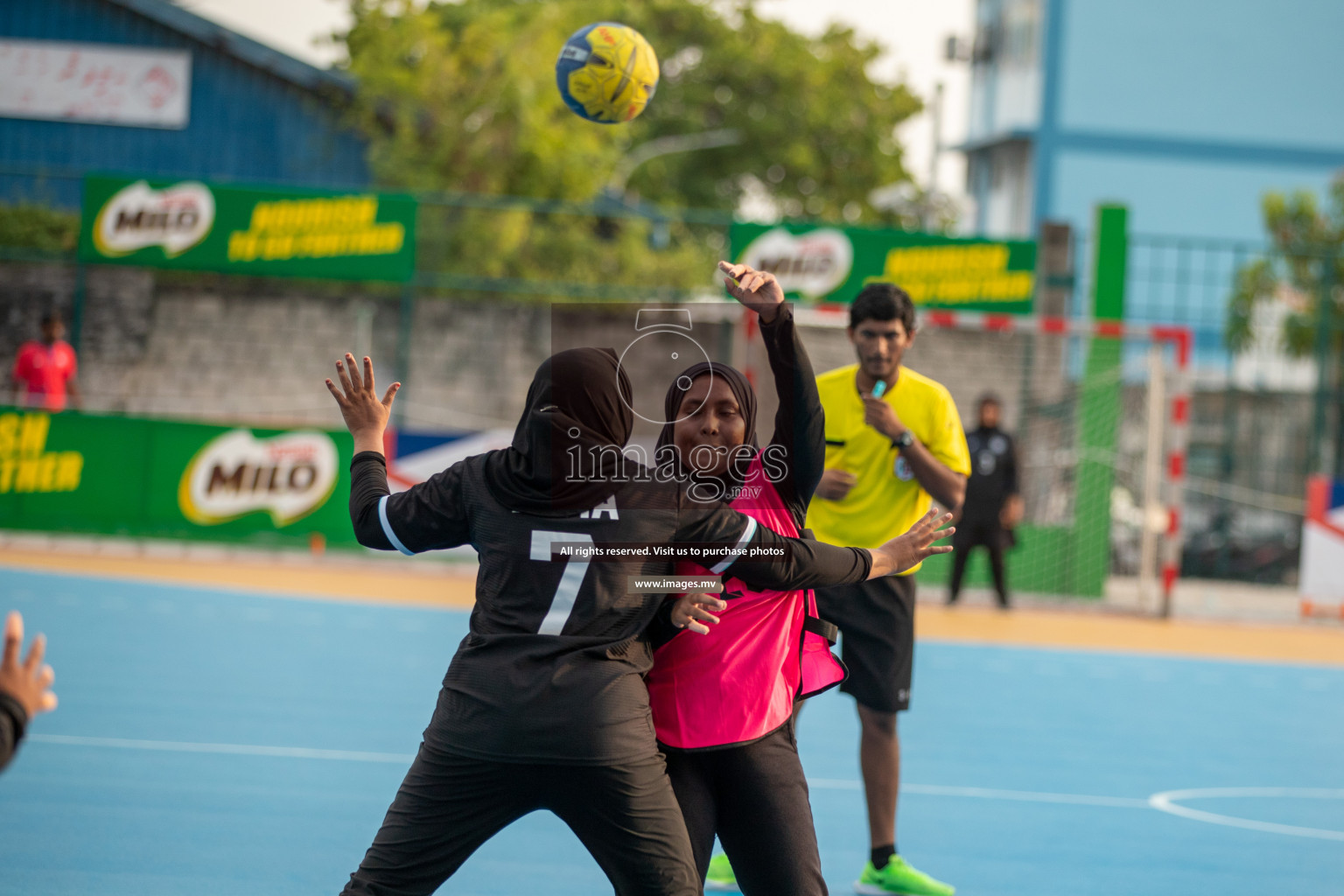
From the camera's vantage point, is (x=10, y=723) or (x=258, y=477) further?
(x=258, y=477)

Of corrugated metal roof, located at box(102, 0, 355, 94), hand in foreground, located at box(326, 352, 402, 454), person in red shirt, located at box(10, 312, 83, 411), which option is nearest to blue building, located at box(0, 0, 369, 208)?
corrugated metal roof, located at box(102, 0, 355, 94)

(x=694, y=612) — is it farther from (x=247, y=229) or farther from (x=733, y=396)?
(x=247, y=229)

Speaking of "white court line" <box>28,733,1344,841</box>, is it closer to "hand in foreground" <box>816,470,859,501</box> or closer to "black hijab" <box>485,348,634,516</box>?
"hand in foreground" <box>816,470,859,501</box>

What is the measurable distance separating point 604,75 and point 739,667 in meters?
2.56

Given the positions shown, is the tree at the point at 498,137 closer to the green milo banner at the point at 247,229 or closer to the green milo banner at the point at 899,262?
the green milo banner at the point at 899,262

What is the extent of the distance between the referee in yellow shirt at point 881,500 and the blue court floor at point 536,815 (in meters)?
0.43

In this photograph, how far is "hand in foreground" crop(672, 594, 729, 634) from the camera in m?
3.08

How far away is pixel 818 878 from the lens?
3361 mm

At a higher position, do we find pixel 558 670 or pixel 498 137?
pixel 498 137

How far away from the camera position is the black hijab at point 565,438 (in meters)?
2.94

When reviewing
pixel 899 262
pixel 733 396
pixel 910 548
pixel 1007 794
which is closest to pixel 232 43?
pixel 899 262

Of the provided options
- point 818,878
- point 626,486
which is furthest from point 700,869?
point 626,486

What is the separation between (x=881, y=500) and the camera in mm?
5090

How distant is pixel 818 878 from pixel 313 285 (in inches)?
626
